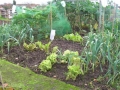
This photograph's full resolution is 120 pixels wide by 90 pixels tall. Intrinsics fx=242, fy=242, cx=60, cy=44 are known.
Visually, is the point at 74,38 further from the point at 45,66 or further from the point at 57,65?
the point at 45,66

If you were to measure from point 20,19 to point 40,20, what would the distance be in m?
0.45

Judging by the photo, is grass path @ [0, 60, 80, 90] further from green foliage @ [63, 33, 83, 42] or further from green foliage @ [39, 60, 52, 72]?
green foliage @ [63, 33, 83, 42]

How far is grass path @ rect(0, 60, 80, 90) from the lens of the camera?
10.2 feet

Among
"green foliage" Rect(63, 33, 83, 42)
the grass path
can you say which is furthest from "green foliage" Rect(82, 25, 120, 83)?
"green foliage" Rect(63, 33, 83, 42)

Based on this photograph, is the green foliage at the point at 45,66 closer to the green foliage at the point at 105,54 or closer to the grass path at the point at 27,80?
the grass path at the point at 27,80

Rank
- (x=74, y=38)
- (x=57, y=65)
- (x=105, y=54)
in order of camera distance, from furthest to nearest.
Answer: (x=74, y=38) → (x=57, y=65) → (x=105, y=54)

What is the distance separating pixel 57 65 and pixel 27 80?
601 millimetres

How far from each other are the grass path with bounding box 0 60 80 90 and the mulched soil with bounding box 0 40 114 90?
0.12m

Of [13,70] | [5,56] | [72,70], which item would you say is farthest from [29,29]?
[72,70]

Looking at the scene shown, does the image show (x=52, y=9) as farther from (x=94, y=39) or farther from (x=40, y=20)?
(x=94, y=39)

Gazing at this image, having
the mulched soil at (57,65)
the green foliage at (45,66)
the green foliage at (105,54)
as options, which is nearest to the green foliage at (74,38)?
the mulched soil at (57,65)

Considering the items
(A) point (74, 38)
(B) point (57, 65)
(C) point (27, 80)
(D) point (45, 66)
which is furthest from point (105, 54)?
(A) point (74, 38)

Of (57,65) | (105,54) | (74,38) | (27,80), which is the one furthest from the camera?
(74,38)

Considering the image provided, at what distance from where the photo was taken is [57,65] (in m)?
3.75
